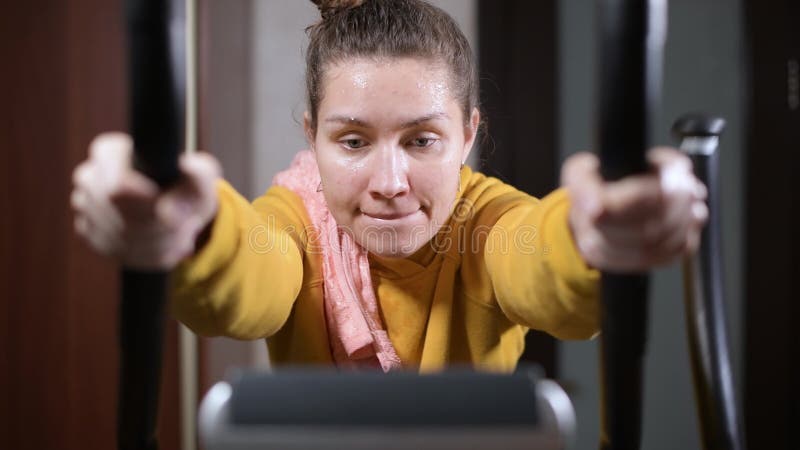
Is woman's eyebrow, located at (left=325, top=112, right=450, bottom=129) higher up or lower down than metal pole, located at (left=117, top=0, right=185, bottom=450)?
higher up

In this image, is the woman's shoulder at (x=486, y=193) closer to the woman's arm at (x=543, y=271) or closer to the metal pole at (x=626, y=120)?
the woman's arm at (x=543, y=271)

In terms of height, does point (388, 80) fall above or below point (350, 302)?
above

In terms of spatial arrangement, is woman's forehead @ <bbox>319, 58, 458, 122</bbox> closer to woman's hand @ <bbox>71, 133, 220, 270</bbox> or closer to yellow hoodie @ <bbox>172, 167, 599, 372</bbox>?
yellow hoodie @ <bbox>172, 167, 599, 372</bbox>

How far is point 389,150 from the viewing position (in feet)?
1.80

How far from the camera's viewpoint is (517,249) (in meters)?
0.52

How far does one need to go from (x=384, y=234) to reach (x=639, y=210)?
319 mm

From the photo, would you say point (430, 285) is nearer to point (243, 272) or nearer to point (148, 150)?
point (243, 272)

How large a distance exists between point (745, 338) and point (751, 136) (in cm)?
27

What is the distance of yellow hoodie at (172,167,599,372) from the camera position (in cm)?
41

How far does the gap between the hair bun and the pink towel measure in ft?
0.57

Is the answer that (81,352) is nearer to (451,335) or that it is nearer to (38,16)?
(38,16)

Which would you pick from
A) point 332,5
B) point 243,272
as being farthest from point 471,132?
point 243,272

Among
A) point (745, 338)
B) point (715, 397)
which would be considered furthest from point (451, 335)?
point (745, 338)

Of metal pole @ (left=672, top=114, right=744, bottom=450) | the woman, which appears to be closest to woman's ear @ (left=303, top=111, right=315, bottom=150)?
the woman
